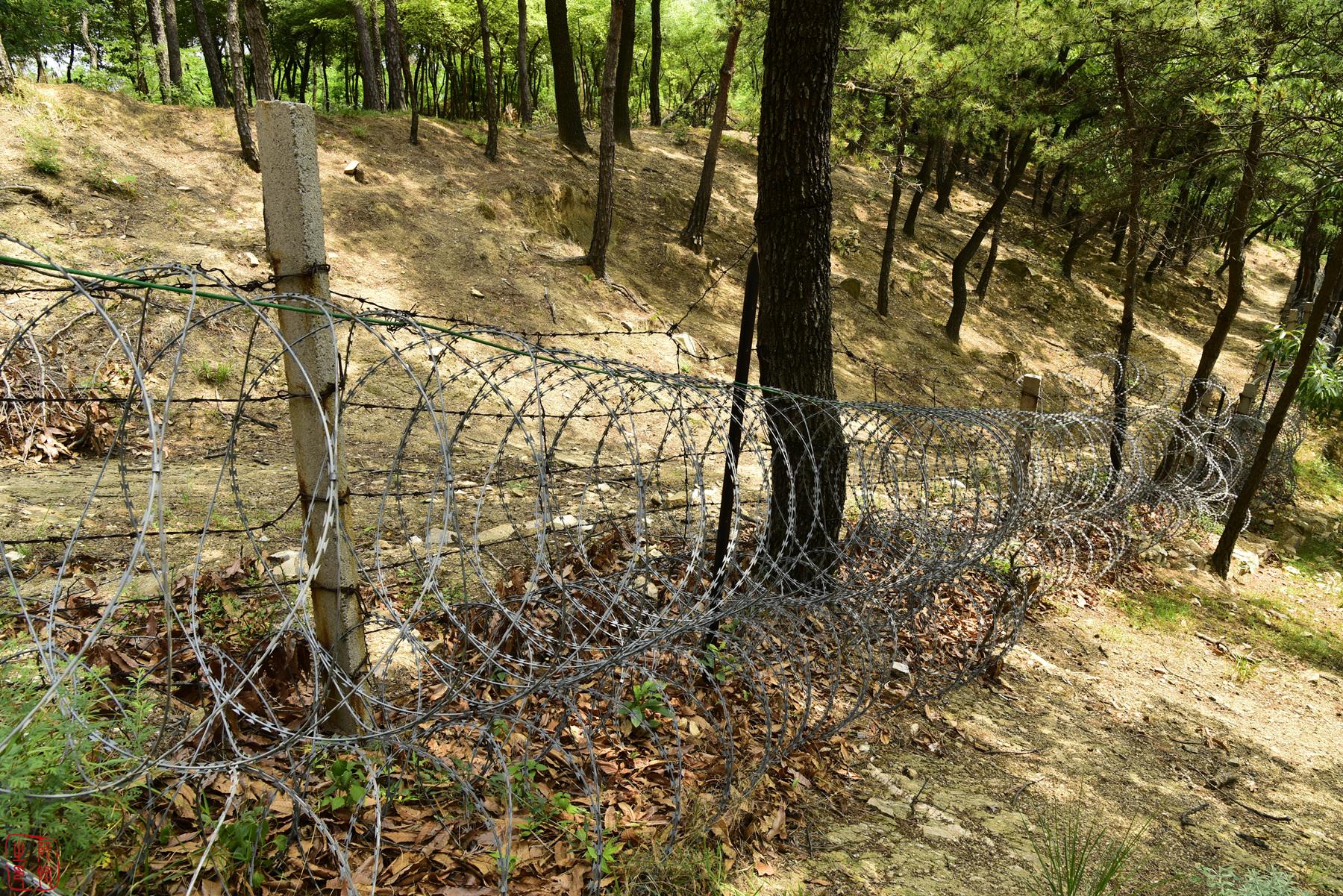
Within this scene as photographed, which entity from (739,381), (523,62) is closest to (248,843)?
(739,381)

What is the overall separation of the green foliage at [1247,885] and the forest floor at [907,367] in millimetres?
319

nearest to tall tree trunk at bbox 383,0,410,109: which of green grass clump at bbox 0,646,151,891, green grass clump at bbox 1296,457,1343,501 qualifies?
A: green grass clump at bbox 0,646,151,891

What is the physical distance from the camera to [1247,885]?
3.21 metres

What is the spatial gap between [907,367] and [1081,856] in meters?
12.6

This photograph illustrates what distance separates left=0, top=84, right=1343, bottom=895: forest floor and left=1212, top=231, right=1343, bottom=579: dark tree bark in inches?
15.3

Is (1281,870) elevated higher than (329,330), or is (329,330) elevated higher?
(329,330)

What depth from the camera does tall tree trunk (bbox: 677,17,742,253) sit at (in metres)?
12.4

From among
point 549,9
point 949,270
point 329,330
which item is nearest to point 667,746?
point 329,330

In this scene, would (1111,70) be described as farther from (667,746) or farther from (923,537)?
(667,746)

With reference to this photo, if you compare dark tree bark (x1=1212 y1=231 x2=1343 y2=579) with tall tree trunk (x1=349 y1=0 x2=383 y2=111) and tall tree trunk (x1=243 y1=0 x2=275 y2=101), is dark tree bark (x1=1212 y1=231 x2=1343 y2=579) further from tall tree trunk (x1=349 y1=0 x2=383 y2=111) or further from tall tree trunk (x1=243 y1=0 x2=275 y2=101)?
tall tree trunk (x1=349 y1=0 x2=383 y2=111)

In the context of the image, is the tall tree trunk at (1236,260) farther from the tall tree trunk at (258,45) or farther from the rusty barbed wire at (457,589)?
the tall tree trunk at (258,45)

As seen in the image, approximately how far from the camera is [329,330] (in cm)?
262

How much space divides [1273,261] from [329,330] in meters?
46.8

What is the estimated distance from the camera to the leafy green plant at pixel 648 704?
3588 mm
